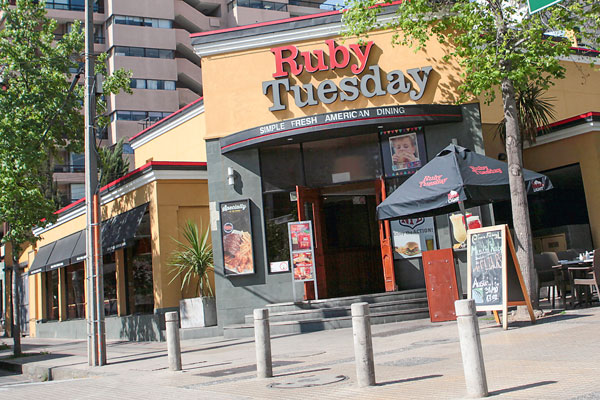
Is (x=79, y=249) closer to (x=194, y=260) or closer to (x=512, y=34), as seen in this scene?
(x=194, y=260)

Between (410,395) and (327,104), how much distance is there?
10.9 metres

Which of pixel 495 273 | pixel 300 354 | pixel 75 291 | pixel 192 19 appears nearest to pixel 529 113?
pixel 495 273

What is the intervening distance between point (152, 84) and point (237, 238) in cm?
3759

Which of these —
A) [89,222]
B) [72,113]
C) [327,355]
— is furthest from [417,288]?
[72,113]

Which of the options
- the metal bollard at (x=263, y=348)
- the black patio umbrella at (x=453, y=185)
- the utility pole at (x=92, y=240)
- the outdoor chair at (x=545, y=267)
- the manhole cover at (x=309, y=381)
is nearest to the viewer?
the manhole cover at (x=309, y=381)

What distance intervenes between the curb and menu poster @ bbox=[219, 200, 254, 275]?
4994 millimetres

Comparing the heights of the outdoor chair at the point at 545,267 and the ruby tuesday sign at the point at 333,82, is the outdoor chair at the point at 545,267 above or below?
below

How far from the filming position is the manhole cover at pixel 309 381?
702 centimetres

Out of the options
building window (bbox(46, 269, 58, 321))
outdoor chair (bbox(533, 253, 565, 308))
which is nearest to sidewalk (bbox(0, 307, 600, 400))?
outdoor chair (bbox(533, 253, 565, 308))

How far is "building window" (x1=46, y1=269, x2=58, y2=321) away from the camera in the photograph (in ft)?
84.3

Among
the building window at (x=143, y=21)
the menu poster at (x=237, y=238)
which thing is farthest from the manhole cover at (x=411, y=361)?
the building window at (x=143, y=21)

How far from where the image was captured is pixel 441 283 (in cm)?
1168

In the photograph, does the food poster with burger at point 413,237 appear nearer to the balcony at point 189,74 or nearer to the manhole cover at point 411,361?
the manhole cover at point 411,361

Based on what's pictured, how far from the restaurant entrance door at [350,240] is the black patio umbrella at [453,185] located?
16.0 ft
